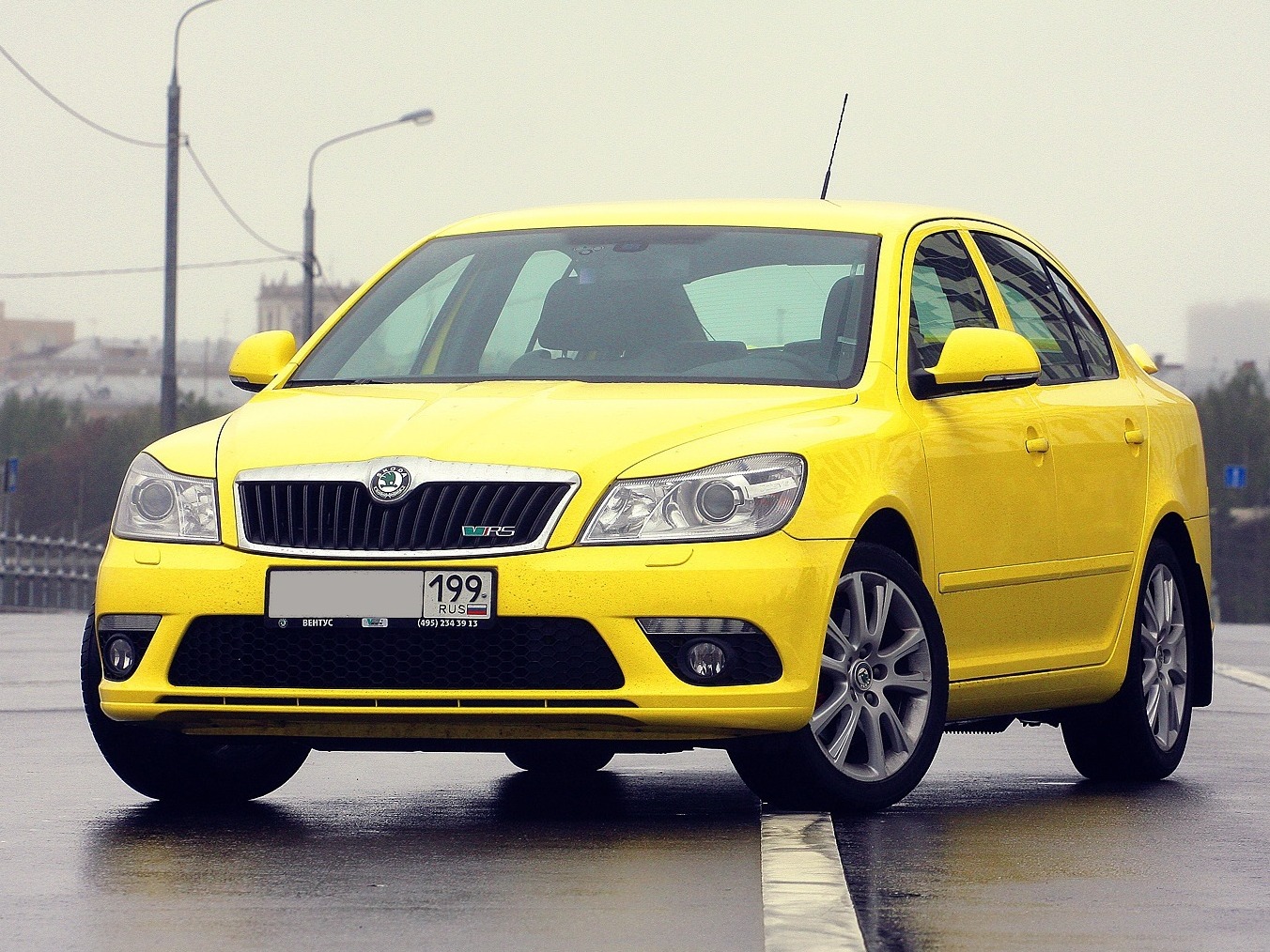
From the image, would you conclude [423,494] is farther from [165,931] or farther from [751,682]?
[165,931]

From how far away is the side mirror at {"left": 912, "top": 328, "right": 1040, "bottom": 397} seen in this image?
310 inches

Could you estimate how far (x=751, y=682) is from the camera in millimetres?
6969

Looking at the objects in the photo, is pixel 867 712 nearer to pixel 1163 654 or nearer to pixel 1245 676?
pixel 1163 654

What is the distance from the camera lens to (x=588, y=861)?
21.2ft

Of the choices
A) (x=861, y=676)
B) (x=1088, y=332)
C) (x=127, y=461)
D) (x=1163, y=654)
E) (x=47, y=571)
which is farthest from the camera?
(x=127, y=461)

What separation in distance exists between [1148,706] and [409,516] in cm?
315

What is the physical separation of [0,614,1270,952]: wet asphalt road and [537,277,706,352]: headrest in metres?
1.31

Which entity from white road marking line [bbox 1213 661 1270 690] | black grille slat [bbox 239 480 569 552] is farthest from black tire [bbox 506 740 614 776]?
white road marking line [bbox 1213 661 1270 690]

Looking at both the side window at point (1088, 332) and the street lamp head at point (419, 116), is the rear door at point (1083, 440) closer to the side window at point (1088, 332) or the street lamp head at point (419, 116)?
the side window at point (1088, 332)

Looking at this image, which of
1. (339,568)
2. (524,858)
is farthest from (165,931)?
(339,568)

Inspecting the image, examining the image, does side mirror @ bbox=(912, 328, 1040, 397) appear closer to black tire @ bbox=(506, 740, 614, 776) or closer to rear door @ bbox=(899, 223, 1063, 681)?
rear door @ bbox=(899, 223, 1063, 681)

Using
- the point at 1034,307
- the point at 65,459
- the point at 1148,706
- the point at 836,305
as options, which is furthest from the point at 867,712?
the point at 65,459

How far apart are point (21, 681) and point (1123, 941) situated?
367 inches

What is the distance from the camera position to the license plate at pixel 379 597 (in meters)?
6.89
